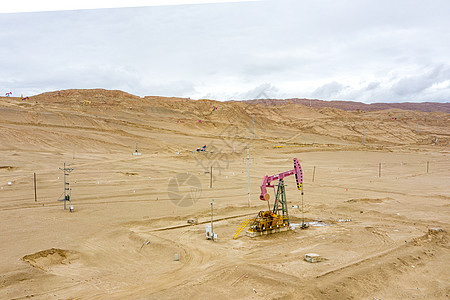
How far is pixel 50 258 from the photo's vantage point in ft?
46.5

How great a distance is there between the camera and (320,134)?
83.8 metres

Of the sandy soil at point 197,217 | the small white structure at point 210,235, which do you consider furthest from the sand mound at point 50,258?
the small white structure at point 210,235

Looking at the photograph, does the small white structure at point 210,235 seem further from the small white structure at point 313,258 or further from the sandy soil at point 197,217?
the small white structure at point 313,258

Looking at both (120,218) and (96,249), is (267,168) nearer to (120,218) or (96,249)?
(120,218)

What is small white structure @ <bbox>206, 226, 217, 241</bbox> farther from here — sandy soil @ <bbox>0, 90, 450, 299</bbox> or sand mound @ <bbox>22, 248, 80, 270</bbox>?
sand mound @ <bbox>22, 248, 80, 270</bbox>

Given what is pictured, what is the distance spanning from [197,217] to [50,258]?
9.57 m

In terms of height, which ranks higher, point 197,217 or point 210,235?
point 210,235

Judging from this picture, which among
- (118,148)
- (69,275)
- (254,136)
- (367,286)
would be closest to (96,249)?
(69,275)

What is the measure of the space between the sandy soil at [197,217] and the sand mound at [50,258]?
0.24ft

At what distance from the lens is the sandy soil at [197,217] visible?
12.0 m

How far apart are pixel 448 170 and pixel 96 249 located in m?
46.9

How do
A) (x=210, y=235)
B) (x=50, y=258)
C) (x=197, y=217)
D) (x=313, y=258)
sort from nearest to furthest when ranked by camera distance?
1. (x=313, y=258)
2. (x=50, y=258)
3. (x=210, y=235)
4. (x=197, y=217)

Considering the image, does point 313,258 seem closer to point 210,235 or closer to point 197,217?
point 210,235

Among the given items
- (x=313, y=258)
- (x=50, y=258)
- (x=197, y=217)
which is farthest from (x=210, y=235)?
(x=50, y=258)
